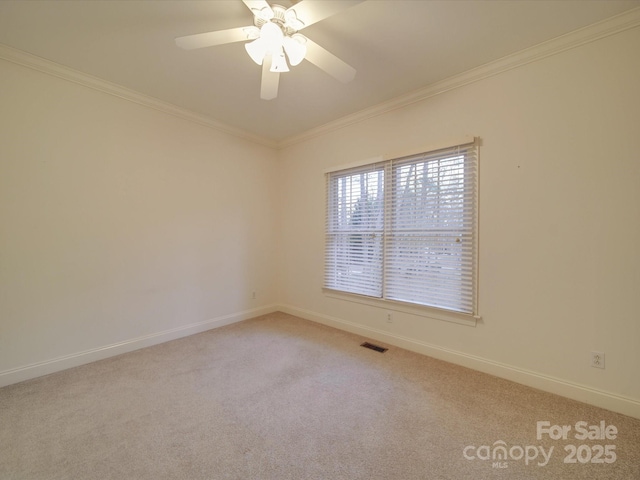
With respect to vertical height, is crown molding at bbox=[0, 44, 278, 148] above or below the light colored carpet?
above

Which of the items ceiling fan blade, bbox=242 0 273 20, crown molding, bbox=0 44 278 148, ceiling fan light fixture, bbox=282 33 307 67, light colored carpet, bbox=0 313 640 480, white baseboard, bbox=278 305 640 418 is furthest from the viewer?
crown molding, bbox=0 44 278 148

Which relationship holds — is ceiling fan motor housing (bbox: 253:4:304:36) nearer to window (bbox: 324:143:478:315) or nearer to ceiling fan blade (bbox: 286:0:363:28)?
ceiling fan blade (bbox: 286:0:363:28)

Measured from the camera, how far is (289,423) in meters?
1.73

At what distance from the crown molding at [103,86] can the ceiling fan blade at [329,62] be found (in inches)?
79.0

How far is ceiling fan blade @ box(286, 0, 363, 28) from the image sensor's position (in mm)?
1397

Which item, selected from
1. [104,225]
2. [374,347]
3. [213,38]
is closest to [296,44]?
[213,38]

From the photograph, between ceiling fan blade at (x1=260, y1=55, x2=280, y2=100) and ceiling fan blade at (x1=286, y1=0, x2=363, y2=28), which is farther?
ceiling fan blade at (x1=260, y1=55, x2=280, y2=100)

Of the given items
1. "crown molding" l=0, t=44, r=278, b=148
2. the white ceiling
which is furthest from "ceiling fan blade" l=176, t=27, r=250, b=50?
"crown molding" l=0, t=44, r=278, b=148

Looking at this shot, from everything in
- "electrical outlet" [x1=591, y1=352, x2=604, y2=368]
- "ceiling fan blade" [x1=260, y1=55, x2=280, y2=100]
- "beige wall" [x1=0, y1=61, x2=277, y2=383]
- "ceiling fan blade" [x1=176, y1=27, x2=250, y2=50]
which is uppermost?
"ceiling fan blade" [x1=176, y1=27, x2=250, y2=50]

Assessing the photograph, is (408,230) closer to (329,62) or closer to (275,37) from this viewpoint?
(329,62)

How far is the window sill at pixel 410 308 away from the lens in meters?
2.46

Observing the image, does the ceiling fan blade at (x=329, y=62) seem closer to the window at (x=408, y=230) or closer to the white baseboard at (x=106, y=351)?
the window at (x=408, y=230)

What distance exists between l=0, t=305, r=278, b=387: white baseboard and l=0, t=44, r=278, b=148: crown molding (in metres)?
2.53

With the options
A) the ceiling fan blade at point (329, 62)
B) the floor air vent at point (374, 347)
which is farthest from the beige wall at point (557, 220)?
the ceiling fan blade at point (329, 62)
